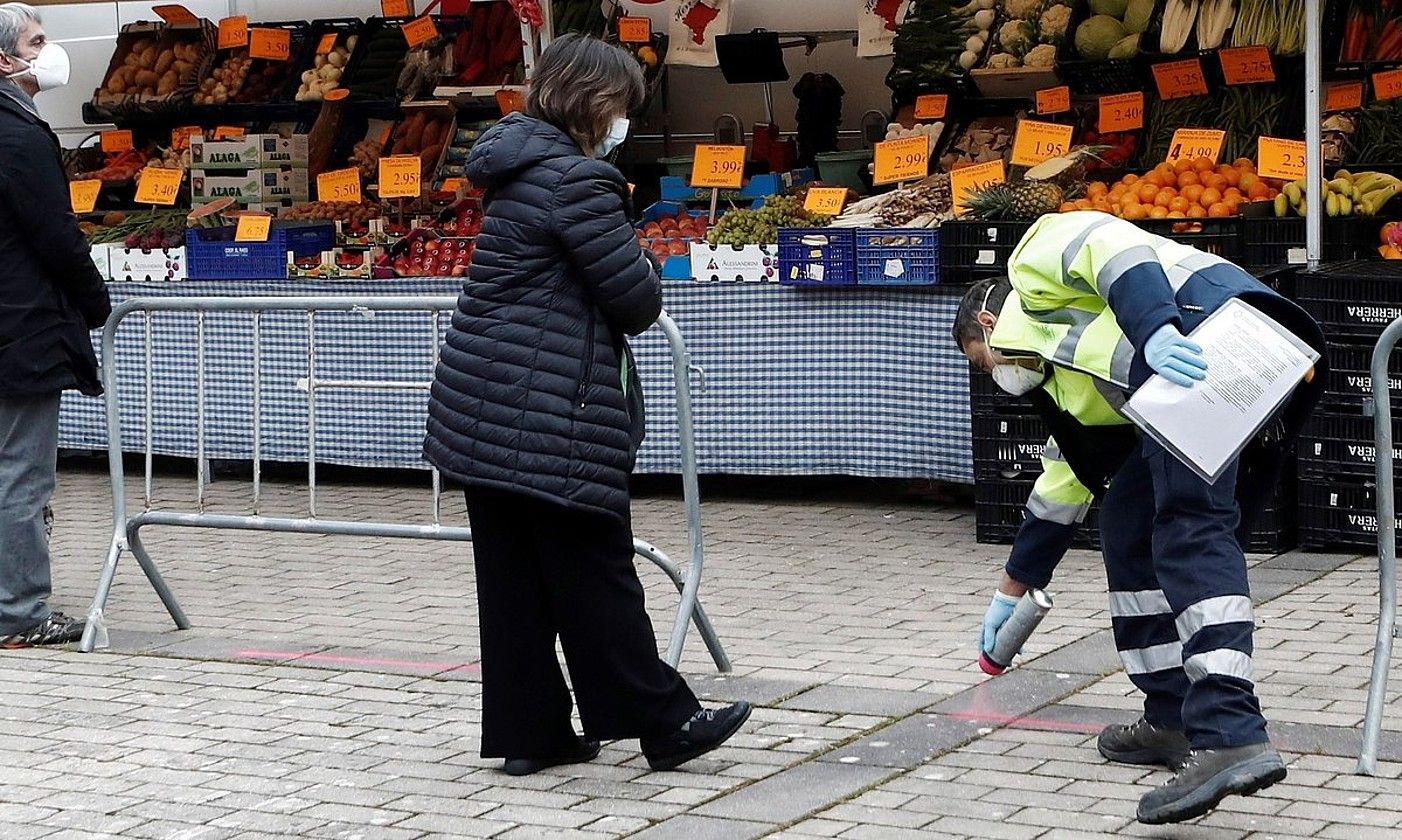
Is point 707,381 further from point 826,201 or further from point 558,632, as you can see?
point 558,632

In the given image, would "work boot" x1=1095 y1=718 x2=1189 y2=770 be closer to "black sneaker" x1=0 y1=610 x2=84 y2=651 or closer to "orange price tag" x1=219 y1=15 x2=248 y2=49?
"black sneaker" x1=0 y1=610 x2=84 y2=651

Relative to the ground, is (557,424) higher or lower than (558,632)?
higher

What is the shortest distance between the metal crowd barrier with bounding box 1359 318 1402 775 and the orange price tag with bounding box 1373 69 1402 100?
171 inches

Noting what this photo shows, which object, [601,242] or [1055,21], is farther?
[1055,21]

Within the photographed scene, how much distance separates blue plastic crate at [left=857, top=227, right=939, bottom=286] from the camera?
8.66 m

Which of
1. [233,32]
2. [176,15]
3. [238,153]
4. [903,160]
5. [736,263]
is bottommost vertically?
[736,263]

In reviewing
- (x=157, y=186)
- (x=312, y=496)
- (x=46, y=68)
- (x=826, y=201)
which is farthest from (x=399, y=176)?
(x=312, y=496)

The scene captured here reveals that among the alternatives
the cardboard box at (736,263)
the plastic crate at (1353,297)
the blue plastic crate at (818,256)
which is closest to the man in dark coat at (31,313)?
the cardboard box at (736,263)

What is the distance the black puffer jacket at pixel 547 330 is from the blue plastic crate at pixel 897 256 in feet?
12.5

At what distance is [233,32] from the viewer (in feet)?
40.4

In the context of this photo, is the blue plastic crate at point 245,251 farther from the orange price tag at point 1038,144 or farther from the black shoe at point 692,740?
the black shoe at point 692,740

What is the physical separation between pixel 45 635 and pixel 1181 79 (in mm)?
5914

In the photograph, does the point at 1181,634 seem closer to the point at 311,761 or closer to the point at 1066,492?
the point at 1066,492

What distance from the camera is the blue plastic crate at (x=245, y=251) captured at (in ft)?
34.3
